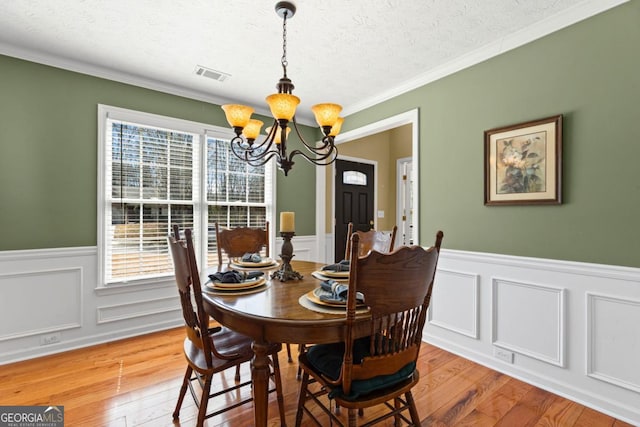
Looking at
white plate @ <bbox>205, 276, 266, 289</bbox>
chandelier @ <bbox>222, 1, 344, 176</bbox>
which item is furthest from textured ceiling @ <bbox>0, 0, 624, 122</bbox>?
white plate @ <bbox>205, 276, 266, 289</bbox>

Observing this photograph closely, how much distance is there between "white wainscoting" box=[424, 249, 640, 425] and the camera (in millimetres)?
1853

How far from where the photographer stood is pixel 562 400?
203cm

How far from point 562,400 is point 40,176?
4344 mm

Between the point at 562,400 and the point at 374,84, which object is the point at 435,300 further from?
the point at 374,84

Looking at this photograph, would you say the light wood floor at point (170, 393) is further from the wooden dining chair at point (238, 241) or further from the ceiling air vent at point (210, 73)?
the ceiling air vent at point (210, 73)

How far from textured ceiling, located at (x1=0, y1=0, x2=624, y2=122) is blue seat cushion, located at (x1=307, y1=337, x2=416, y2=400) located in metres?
2.09

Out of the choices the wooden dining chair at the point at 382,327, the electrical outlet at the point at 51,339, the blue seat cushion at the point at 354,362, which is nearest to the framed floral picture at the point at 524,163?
the wooden dining chair at the point at 382,327

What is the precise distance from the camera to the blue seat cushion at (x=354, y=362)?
1260 mm

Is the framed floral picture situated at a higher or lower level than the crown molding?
lower

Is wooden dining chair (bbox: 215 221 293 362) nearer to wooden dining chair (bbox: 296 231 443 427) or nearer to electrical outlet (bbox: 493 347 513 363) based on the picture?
wooden dining chair (bbox: 296 231 443 427)

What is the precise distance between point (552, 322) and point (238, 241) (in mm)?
2525

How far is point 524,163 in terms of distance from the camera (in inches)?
90.5

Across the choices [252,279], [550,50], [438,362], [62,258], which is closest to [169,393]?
[252,279]

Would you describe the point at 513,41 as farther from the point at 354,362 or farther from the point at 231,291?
the point at 231,291
